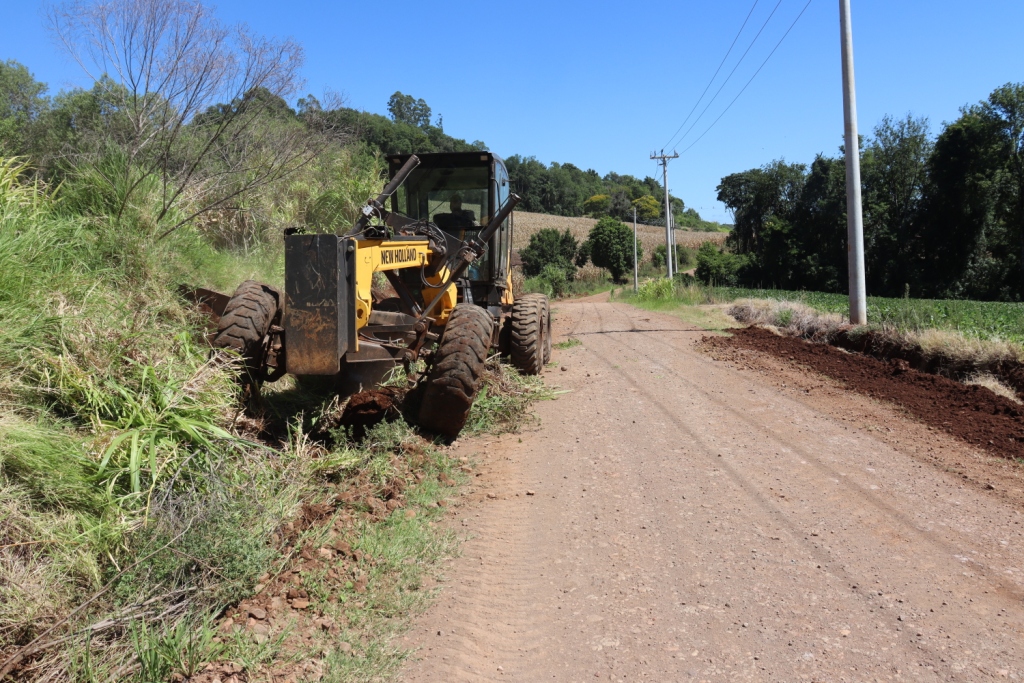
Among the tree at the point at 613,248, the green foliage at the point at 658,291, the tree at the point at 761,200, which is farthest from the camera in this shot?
the tree at the point at 761,200

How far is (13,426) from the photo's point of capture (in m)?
4.20

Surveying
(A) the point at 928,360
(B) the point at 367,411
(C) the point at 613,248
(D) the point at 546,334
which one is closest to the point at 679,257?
(C) the point at 613,248

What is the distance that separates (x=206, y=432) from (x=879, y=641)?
13.7 feet

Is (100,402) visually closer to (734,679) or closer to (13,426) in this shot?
(13,426)

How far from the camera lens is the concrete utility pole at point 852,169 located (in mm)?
15203

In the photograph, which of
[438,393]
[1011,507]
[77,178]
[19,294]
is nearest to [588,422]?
[438,393]

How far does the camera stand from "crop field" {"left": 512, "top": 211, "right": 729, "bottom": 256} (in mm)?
63125

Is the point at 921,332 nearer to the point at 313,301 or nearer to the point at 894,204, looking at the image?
the point at 313,301

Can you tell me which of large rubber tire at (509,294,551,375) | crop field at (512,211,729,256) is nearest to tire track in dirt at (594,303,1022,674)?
large rubber tire at (509,294,551,375)

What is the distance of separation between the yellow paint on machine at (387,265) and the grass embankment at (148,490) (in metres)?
1.10

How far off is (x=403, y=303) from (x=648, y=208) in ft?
368

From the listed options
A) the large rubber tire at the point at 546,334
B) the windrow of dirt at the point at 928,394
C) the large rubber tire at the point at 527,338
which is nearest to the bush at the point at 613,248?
the windrow of dirt at the point at 928,394

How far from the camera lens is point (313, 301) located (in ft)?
18.9

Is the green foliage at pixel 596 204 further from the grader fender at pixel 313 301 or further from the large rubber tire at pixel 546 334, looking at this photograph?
the grader fender at pixel 313 301
